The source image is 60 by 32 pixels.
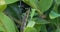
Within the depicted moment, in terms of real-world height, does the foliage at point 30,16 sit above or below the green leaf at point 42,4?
below

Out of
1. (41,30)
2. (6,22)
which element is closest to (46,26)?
(41,30)

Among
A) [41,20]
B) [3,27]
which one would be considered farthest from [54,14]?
[3,27]

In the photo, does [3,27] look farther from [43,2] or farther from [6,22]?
[43,2]

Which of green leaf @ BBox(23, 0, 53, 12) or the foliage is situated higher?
green leaf @ BBox(23, 0, 53, 12)

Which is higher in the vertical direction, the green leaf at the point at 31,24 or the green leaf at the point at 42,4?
the green leaf at the point at 42,4

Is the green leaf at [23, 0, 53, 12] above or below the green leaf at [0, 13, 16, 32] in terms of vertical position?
above
